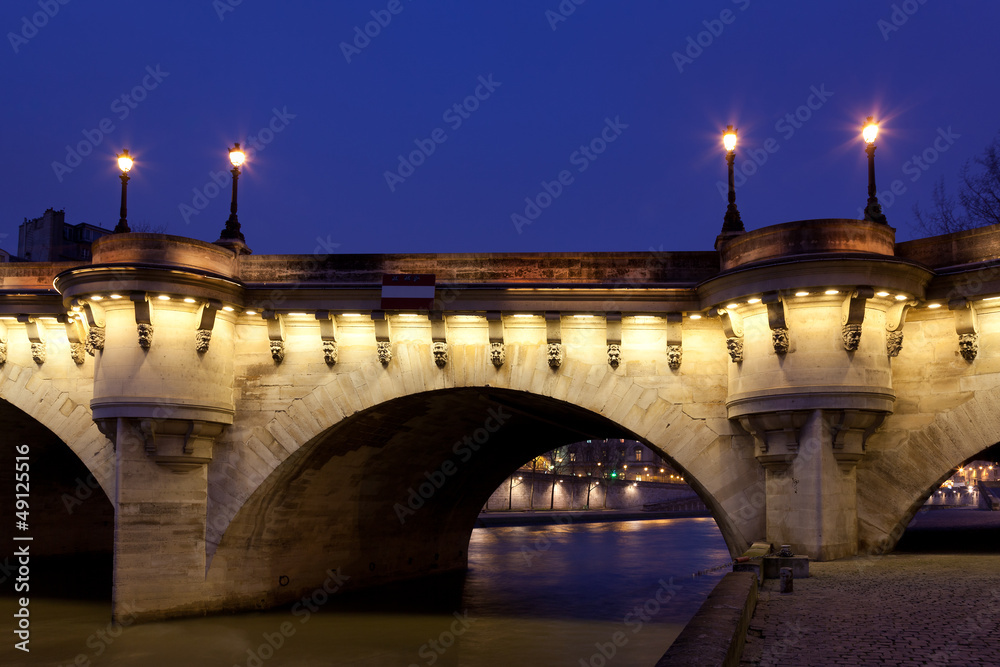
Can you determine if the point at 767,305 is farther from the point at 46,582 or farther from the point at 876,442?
the point at 46,582

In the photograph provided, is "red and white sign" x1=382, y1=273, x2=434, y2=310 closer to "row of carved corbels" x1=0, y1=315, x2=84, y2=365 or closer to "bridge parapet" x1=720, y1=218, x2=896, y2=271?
"bridge parapet" x1=720, y1=218, x2=896, y2=271

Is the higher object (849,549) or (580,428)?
(580,428)

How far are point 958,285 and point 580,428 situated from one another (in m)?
11.5

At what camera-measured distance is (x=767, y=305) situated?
572 inches

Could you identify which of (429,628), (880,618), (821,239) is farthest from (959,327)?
(429,628)

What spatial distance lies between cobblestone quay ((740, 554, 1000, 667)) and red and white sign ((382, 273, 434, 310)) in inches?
314

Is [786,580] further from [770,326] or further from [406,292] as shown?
[406,292]

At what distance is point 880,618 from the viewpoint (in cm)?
901

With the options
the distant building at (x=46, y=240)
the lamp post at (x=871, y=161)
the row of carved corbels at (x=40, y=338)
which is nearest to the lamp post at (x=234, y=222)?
the row of carved corbels at (x=40, y=338)

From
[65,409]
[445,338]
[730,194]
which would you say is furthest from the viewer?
[65,409]

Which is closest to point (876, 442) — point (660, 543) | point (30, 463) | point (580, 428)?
point (580, 428)

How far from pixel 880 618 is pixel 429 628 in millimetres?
11332

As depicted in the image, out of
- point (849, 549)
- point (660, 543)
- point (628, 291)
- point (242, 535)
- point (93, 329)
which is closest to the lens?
point (849, 549)

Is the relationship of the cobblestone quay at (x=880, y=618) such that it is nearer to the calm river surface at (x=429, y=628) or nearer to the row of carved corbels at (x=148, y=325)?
the calm river surface at (x=429, y=628)
